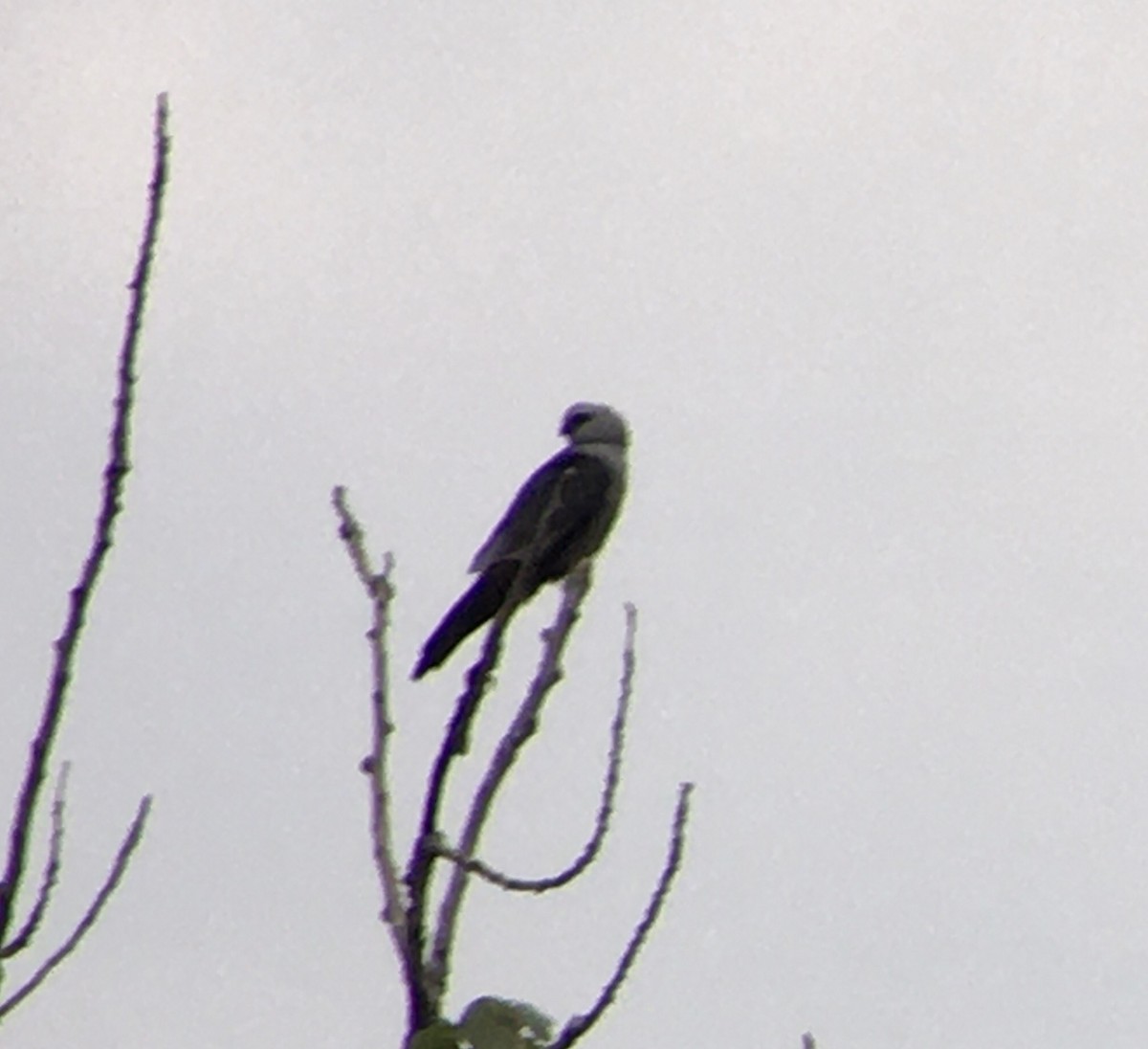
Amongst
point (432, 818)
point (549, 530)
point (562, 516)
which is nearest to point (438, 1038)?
point (432, 818)

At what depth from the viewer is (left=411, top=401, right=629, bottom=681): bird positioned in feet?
24.4

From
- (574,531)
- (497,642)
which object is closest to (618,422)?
(574,531)

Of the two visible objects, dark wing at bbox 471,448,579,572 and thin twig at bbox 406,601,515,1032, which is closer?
thin twig at bbox 406,601,515,1032

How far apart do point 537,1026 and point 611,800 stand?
2.03 feet

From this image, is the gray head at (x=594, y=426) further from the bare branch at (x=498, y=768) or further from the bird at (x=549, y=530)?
the bare branch at (x=498, y=768)

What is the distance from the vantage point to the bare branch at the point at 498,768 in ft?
9.61

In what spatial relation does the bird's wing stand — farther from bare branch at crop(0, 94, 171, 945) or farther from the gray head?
bare branch at crop(0, 94, 171, 945)

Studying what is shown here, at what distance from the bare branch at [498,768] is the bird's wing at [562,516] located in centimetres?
409

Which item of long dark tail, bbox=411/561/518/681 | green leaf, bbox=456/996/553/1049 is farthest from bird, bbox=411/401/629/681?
green leaf, bbox=456/996/553/1049

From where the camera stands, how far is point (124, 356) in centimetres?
252

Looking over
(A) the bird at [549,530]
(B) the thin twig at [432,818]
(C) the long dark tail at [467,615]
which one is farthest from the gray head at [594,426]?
(B) the thin twig at [432,818]

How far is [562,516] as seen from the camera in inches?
316

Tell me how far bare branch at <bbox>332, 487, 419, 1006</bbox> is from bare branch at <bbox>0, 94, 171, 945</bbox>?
0.57m

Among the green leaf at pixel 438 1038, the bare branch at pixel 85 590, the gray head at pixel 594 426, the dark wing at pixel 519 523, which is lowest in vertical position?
the green leaf at pixel 438 1038
